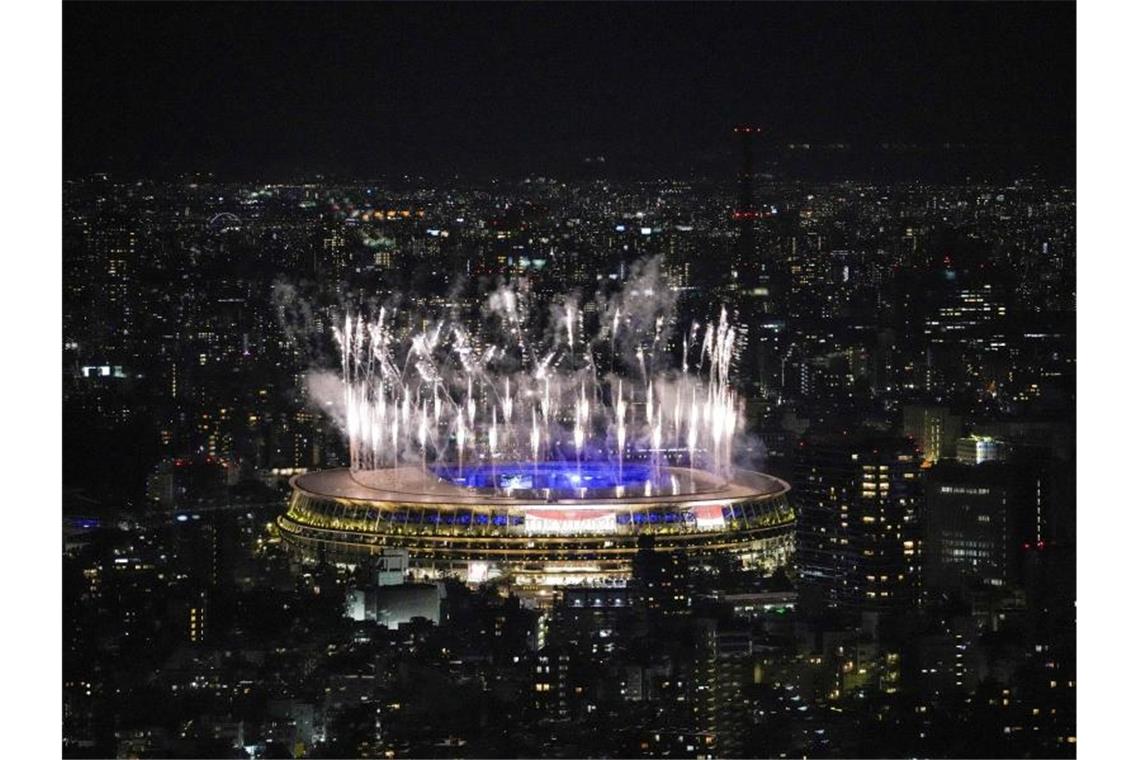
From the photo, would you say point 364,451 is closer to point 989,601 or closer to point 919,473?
point 919,473

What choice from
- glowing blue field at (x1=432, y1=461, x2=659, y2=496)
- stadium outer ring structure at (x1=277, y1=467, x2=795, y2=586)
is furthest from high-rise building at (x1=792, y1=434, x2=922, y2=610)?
glowing blue field at (x1=432, y1=461, x2=659, y2=496)

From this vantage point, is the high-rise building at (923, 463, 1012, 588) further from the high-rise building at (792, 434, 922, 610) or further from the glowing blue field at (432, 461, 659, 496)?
the glowing blue field at (432, 461, 659, 496)

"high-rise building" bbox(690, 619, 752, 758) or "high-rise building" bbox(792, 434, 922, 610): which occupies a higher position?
"high-rise building" bbox(792, 434, 922, 610)

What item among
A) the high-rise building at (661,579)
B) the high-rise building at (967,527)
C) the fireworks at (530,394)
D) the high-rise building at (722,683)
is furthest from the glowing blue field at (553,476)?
the high-rise building at (722,683)

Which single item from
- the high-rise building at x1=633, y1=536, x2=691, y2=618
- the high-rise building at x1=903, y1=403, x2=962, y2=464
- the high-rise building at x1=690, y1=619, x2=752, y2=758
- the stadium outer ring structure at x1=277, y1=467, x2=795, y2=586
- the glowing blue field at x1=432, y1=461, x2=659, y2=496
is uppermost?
the high-rise building at x1=903, y1=403, x2=962, y2=464

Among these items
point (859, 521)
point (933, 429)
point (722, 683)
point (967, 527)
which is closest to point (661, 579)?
point (859, 521)

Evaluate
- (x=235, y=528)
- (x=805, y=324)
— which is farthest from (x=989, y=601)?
(x=805, y=324)

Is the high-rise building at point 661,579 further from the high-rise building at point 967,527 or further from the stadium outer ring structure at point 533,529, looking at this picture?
the high-rise building at point 967,527

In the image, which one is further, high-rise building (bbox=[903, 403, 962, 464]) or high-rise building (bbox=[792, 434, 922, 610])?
high-rise building (bbox=[903, 403, 962, 464])
